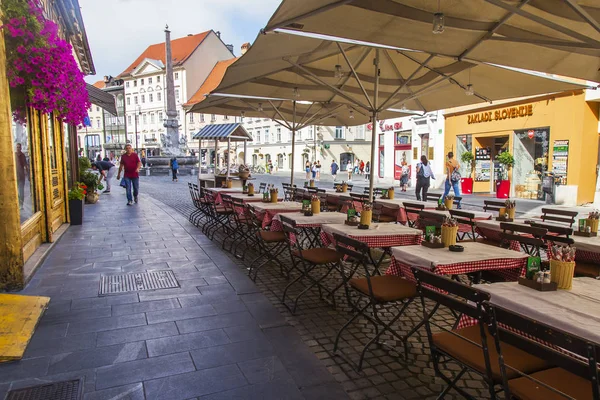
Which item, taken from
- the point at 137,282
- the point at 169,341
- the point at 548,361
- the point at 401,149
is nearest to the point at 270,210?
the point at 137,282

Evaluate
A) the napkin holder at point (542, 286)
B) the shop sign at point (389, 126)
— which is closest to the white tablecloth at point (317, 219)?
the napkin holder at point (542, 286)

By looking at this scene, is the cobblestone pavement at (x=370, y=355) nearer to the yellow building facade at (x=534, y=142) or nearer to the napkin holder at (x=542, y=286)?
the napkin holder at (x=542, y=286)

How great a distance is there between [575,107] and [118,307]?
52.4ft

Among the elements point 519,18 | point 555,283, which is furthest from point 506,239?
point 519,18

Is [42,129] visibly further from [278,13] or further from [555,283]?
[555,283]

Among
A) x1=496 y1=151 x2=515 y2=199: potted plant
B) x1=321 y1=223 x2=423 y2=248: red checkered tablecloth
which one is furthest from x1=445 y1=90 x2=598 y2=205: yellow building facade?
x1=321 y1=223 x2=423 y2=248: red checkered tablecloth

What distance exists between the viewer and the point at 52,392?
8.99ft

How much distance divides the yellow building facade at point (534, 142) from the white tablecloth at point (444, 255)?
507 inches

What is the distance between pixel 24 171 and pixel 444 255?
5787 mm

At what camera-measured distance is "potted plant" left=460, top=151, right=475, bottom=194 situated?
18.5m

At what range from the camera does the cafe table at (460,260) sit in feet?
10.6

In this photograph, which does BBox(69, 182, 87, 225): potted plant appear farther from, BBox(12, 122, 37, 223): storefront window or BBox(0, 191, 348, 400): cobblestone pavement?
BBox(0, 191, 348, 400): cobblestone pavement

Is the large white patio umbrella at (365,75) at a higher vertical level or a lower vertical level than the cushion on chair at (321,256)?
higher

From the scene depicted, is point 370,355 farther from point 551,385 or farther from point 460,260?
point 551,385
